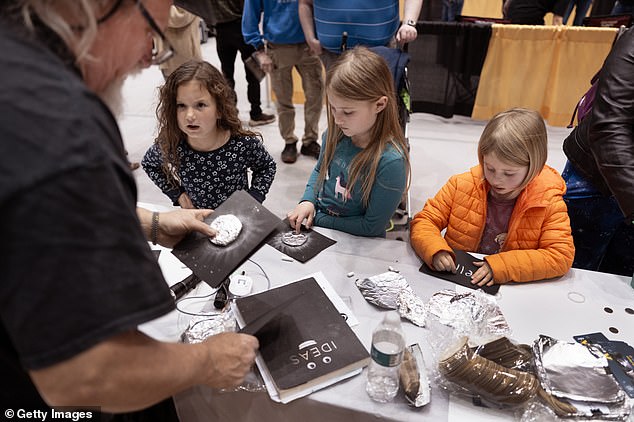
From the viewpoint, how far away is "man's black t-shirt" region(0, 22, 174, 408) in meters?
0.50

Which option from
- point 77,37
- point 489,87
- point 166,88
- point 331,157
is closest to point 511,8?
point 489,87

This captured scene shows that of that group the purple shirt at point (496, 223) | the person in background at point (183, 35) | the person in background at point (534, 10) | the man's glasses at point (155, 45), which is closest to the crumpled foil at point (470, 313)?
the purple shirt at point (496, 223)

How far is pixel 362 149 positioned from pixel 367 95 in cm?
22

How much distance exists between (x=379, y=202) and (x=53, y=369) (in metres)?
1.32

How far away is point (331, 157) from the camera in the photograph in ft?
6.15

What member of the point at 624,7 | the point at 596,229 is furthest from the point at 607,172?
the point at 624,7

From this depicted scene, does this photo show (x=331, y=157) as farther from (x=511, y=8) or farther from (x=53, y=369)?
(x=511, y=8)

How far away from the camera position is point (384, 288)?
53.6 inches

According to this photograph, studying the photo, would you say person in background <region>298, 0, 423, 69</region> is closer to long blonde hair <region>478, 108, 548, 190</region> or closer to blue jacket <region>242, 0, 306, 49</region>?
blue jacket <region>242, 0, 306, 49</region>

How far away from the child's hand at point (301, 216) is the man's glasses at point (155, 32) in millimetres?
901

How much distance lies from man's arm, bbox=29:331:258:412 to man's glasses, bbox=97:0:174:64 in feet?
1.42

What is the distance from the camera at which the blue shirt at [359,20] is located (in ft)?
8.05

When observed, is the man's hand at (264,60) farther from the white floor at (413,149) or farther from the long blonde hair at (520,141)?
the long blonde hair at (520,141)

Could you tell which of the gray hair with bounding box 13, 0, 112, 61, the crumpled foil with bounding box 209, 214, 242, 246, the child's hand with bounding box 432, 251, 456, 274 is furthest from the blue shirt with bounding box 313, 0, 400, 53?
the gray hair with bounding box 13, 0, 112, 61
